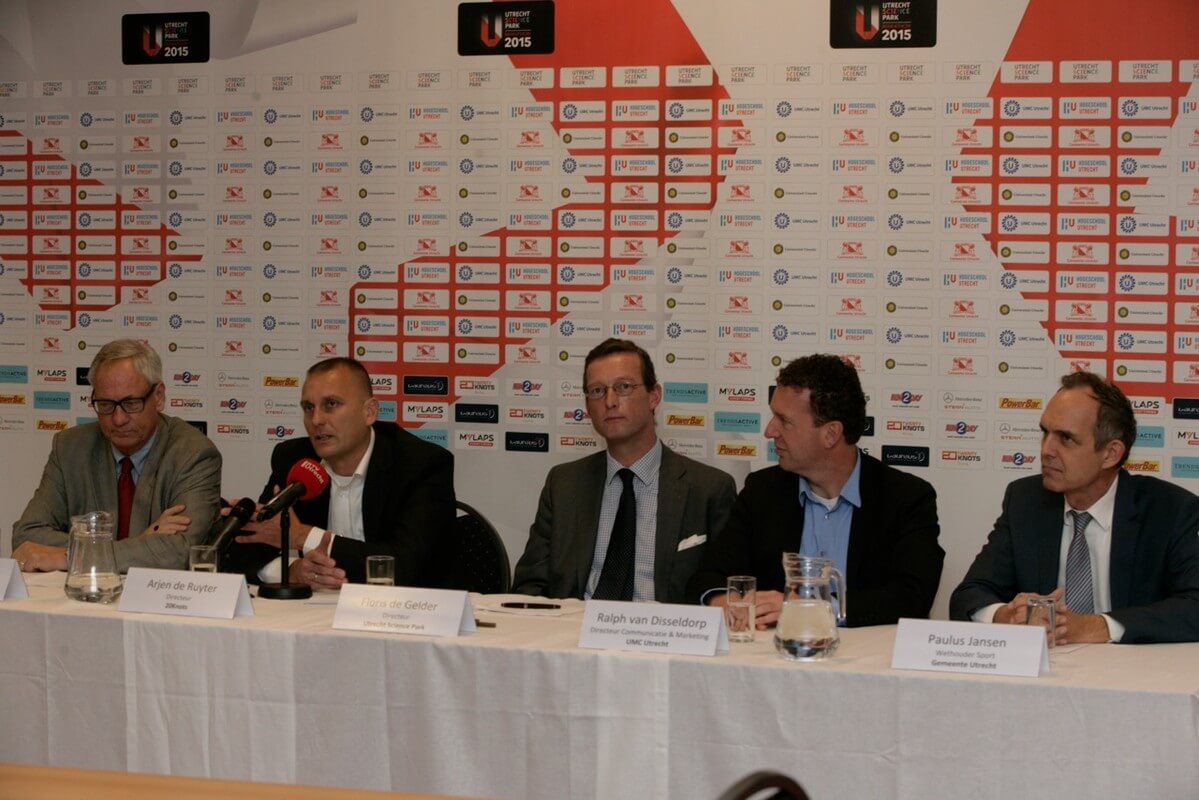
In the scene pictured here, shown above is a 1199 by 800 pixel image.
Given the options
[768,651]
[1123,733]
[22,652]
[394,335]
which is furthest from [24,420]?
[1123,733]

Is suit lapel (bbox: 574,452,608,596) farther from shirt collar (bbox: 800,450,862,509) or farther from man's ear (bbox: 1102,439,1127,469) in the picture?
man's ear (bbox: 1102,439,1127,469)

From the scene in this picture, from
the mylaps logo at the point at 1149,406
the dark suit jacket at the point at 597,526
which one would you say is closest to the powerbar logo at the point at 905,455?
the mylaps logo at the point at 1149,406

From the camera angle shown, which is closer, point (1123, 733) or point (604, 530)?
point (1123, 733)

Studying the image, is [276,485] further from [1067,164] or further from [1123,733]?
[1067,164]

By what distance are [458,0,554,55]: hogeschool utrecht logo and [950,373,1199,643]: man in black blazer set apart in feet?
7.60

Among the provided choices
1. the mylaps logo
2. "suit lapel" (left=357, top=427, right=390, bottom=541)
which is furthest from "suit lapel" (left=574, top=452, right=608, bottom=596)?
the mylaps logo

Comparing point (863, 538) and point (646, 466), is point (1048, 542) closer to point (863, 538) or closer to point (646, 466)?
point (863, 538)

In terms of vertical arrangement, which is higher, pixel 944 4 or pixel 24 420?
pixel 944 4

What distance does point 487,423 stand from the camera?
486 cm

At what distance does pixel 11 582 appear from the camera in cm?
315

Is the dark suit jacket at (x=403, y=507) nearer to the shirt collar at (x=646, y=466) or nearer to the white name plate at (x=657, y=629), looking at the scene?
the shirt collar at (x=646, y=466)

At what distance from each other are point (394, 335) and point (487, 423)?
463 millimetres

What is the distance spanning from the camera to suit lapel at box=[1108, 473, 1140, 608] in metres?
3.21

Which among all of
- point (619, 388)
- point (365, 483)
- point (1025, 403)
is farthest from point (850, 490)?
point (365, 483)
